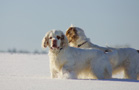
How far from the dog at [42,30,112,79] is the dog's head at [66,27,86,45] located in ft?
4.21

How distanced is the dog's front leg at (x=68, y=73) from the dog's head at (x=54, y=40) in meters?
0.61

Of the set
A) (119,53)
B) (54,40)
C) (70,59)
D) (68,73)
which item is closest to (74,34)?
(119,53)

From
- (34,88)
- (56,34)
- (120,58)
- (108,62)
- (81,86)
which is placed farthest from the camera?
(120,58)

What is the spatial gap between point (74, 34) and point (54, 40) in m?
1.92

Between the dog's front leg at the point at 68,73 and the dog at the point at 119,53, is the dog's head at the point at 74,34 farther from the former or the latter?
the dog's front leg at the point at 68,73

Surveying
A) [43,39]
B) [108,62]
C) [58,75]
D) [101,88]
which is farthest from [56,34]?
[101,88]

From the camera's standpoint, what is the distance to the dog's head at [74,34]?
10586mm

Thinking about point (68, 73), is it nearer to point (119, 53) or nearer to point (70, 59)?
point (70, 59)

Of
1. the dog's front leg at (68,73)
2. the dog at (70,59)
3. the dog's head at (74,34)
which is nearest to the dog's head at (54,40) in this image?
the dog at (70,59)

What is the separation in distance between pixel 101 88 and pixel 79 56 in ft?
7.80

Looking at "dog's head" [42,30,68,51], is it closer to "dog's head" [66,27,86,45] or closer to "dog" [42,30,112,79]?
"dog" [42,30,112,79]

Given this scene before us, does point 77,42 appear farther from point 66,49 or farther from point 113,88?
point 113,88

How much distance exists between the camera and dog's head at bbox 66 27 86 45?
34.7 feet

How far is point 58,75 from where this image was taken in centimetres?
911
